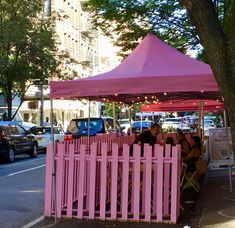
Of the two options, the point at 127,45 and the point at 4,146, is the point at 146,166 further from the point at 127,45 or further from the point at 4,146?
the point at 4,146

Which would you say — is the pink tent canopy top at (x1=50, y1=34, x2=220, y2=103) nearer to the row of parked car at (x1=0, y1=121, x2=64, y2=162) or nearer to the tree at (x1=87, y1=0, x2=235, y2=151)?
the tree at (x1=87, y1=0, x2=235, y2=151)

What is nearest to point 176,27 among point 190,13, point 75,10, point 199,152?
point 199,152

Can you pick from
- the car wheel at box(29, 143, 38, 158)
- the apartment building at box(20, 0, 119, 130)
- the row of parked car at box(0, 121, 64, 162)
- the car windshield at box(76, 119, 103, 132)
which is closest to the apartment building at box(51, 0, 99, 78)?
the apartment building at box(20, 0, 119, 130)

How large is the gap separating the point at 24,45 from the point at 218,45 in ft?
81.1

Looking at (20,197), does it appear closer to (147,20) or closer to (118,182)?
(118,182)

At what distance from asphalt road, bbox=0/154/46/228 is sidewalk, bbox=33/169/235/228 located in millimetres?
676

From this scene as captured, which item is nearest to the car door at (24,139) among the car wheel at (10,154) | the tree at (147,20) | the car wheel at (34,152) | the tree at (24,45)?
the car wheel at (34,152)

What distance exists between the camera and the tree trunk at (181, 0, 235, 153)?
531 cm

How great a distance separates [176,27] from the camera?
60.0 feet

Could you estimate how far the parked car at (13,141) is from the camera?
21.0 metres

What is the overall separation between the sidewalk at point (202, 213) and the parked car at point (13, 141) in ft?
37.9

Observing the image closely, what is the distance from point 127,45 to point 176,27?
2203mm

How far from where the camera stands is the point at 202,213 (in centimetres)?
845

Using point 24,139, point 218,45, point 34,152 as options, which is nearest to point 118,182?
point 218,45
